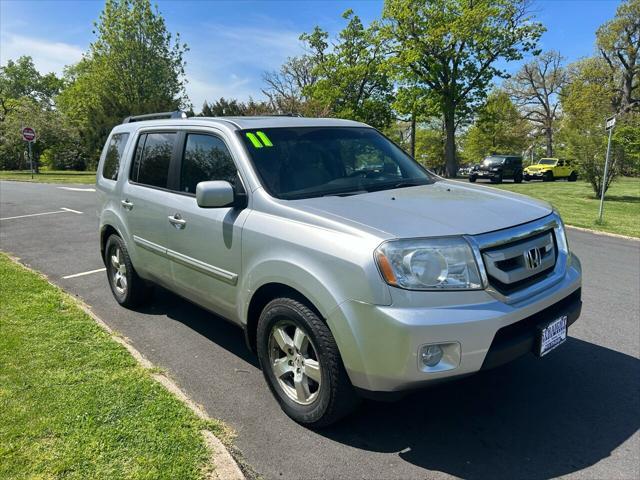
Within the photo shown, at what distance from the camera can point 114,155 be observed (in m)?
5.37

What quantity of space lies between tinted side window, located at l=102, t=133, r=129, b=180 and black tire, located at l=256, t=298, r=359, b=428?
3.01 meters

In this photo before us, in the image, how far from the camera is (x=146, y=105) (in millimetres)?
38625

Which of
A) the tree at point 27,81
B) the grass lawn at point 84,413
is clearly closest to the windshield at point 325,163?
the grass lawn at point 84,413

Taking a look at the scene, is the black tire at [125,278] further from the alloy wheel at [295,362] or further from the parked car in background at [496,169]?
the parked car in background at [496,169]

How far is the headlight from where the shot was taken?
8.21 ft

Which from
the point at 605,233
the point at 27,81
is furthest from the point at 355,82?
the point at 27,81

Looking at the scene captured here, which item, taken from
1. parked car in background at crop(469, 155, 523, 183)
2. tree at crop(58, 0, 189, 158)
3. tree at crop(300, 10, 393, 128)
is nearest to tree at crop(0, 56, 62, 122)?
tree at crop(58, 0, 189, 158)

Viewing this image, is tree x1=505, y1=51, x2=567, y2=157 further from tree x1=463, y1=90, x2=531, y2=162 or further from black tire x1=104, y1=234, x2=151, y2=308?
black tire x1=104, y1=234, x2=151, y2=308

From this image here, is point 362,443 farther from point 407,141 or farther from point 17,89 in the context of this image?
point 17,89

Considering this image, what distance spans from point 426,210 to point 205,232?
1.69 metres

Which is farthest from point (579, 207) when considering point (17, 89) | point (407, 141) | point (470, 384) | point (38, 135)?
point (17, 89)

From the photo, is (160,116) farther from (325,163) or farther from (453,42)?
(453,42)

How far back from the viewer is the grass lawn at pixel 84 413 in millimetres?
2574

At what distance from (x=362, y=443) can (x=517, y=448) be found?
913 millimetres
